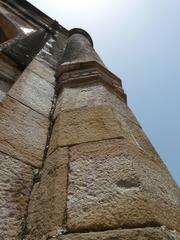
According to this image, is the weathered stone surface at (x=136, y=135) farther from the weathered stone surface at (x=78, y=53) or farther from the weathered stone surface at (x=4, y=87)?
the weathered stone surface at (x=78, y=53)

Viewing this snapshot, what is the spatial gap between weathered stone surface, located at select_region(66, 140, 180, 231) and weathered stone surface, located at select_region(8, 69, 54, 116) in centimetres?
88

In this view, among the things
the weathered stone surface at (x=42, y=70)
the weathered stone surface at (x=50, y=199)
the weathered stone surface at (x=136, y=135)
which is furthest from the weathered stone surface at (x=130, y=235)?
the weathered stone surface at (x=42, y=70)

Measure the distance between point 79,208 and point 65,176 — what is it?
268 mm

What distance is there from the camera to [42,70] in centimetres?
363

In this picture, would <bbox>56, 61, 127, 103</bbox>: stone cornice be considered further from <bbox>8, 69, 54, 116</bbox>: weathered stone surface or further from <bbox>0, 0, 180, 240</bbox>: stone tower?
<bbox>8, 69, 54, 116</bbox>: weathered stone surface

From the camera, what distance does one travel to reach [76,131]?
6.95 feet

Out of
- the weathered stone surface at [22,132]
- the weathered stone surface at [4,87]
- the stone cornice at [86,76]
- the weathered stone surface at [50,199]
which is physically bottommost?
the weathered stone surface at [50,199]

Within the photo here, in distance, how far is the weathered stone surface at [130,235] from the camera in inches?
47.6

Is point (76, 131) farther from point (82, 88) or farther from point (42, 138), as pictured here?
point (82, 88)

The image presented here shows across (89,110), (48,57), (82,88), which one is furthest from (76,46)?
(89,110)

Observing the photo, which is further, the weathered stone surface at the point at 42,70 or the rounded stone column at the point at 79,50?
the rounded stone column at the point at 79,50

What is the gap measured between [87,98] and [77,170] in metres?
1.08

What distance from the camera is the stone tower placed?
4.46 feet

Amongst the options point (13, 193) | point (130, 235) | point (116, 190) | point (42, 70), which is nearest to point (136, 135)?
point (116, 190)
